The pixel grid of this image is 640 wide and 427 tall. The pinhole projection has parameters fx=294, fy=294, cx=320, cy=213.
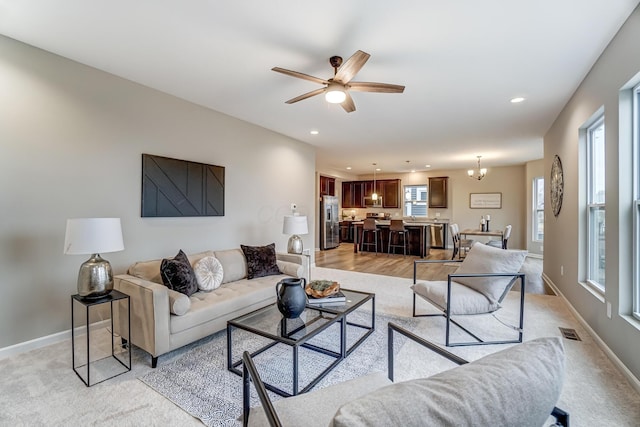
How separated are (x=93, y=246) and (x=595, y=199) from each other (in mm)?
4806

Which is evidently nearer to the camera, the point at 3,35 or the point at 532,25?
the point at 532,25

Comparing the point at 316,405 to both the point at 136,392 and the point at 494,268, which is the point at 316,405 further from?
the point at 494,268

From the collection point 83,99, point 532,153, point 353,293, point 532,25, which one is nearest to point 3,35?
point 83,99

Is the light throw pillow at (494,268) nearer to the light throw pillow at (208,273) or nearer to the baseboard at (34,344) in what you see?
the light throw pillow at (208,273)

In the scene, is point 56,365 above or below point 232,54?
below

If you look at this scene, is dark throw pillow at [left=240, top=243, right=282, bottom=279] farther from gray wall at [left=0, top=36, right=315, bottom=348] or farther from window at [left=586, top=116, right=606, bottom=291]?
window at [left=586, top=116, right=606, bottom=291]

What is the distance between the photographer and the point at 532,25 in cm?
224

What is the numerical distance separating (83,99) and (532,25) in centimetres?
400

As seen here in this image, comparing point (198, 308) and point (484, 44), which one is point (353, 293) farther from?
point (484, 44)

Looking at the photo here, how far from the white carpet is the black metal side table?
0.07m

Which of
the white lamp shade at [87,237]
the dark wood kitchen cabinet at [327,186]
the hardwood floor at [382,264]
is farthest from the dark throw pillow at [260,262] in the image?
the dark wood kitchen cabinet at [327,186]

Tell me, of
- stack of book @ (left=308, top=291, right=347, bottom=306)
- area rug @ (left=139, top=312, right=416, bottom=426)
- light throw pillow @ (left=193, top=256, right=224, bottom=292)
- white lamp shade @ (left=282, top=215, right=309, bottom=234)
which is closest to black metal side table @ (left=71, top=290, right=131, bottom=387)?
area rug @ (left=139, top=312, right=416, bottom=426)

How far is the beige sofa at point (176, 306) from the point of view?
226cm

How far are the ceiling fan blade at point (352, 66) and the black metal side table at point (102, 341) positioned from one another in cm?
252
